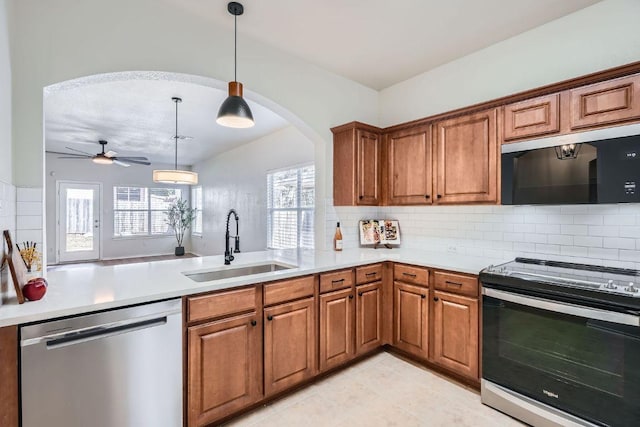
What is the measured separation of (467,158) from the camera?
261 cm

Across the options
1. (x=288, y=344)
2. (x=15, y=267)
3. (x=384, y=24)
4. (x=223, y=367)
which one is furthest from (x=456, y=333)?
(x=15, y=267)

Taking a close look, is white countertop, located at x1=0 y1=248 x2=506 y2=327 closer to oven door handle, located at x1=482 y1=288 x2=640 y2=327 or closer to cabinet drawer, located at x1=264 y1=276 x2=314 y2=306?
cabinet drawer, located at x1=264 y1=276 x2=314 y2=306

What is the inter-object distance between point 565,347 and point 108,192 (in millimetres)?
9716

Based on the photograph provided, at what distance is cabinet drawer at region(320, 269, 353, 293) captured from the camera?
7.70 feet

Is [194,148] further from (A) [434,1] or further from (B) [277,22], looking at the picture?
(A) [434,1]

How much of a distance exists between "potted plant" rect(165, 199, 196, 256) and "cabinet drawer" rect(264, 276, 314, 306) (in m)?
7.85

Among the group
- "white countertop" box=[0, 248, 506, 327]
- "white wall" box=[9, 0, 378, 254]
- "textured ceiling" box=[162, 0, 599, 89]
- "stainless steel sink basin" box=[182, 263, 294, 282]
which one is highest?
→ "textured ceiling" box=[162, 0, 599, 89]

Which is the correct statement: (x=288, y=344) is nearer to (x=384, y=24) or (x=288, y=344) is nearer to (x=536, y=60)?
(x=384, y=24)

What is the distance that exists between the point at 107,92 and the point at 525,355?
4.84 m

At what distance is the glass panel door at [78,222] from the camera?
762 cm

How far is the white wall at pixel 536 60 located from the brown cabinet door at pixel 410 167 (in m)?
0.39

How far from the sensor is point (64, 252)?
7695 mm

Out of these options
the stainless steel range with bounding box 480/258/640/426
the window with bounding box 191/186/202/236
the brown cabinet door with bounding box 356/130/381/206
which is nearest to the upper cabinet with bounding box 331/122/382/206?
the brown cabinet door with bounding box 356/130/381/206

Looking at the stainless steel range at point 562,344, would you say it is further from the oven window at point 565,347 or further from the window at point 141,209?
the window at point 141,209
